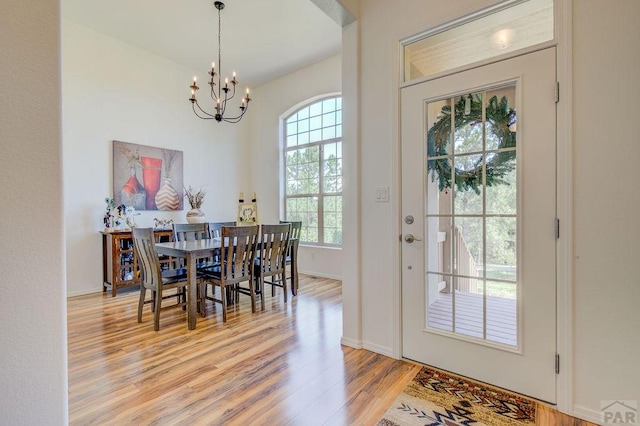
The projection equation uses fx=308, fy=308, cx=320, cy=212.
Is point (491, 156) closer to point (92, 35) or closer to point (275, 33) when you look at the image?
point (275, 33)

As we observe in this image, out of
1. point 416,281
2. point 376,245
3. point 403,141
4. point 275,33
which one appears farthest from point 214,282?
point 275,33

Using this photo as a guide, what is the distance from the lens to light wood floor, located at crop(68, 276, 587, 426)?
167 centimetres

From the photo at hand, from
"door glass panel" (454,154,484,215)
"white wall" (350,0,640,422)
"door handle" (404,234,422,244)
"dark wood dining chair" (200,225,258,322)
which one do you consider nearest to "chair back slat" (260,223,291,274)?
"dark wood dining chair" (200,225,258,322)

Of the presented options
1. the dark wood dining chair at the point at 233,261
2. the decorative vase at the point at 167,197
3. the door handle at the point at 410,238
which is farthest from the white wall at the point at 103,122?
the door handle at the point at 410,238

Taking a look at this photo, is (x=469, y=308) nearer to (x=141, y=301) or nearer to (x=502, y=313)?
(x=502, y=313)

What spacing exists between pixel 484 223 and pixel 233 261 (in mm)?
2308

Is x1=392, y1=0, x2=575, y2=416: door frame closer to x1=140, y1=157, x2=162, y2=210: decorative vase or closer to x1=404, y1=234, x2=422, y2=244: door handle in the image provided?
x1=404, y1=234, x2=422, y2=244: door handle

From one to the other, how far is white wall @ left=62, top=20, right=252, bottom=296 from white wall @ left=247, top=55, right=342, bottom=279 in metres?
1.13

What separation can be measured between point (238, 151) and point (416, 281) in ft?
15.3

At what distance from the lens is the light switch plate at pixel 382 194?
2293 mm

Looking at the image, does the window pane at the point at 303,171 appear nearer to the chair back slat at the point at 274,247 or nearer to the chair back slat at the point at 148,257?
the chair back slat at the point at 274,247

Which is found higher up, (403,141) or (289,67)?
(289,67)

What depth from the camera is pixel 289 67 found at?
5258 mm

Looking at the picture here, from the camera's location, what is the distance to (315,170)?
5.36 meters
